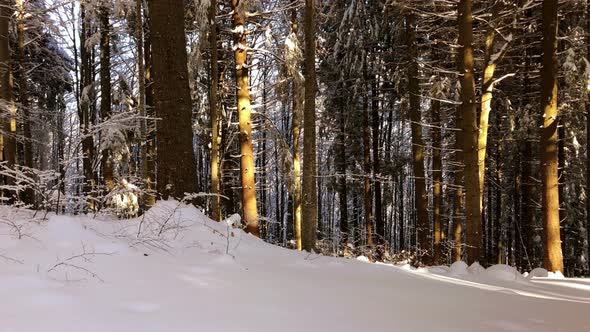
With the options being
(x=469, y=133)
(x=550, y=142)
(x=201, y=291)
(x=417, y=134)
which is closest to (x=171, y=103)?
(x=201, y=291)

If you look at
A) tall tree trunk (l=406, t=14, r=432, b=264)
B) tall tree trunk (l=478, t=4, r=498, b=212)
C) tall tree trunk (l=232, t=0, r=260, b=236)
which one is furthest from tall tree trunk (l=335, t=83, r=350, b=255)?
tall tree trunk (l=478, t=4, r=498, b=212)

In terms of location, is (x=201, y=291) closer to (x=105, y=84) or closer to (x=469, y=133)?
(x=469, y=133)

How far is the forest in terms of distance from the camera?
19.7 ft

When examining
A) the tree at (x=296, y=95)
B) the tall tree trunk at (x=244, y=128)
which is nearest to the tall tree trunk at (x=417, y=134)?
the tree at (x=296, y=95)

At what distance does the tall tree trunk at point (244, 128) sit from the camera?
10086mm

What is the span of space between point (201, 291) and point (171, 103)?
3.47 meters

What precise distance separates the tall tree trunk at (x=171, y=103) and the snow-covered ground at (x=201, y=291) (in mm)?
622

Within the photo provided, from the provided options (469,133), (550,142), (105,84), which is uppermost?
(105,84)

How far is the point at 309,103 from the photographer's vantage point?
823cm

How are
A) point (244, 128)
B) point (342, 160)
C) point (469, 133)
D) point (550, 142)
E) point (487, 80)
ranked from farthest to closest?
point (342, 160), point (244, 128), point (487, 80), point (550, 142), point (469, 133)

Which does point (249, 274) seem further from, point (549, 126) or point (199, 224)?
point (549, 126)

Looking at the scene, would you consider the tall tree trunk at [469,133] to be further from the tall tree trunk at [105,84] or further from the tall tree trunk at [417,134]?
the tall tree trunk at [105,84]

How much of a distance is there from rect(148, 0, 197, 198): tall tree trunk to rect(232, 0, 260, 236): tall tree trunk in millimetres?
4229

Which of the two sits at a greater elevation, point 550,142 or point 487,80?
point 487,80
